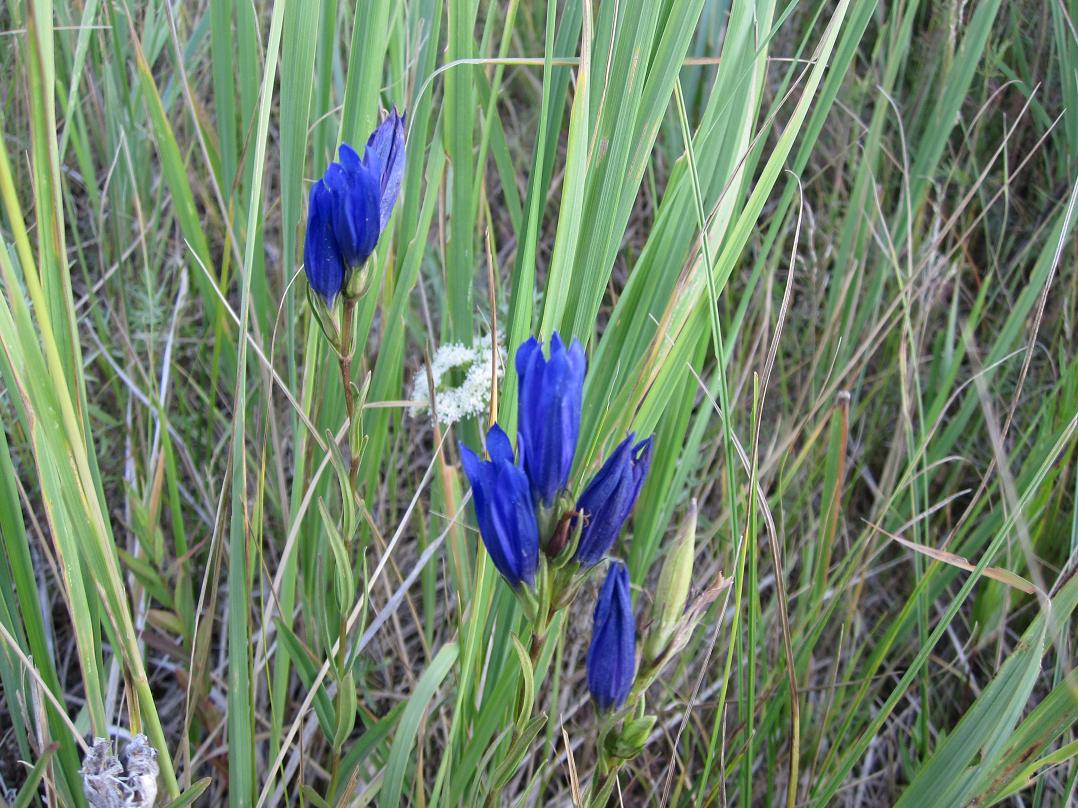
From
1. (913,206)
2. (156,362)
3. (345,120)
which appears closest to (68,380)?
(345,120)

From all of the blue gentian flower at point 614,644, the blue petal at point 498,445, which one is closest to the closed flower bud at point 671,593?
the blue gentian flower at point 614,644

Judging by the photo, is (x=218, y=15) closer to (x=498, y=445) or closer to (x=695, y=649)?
(x=498, y=445)

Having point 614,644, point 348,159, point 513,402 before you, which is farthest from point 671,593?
point 348,159

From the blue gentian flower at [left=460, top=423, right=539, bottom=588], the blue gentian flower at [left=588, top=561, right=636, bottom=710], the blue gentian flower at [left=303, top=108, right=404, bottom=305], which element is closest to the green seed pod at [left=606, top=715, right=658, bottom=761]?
the blue gentian flower at [left=588, top=561, right=636, bottom=710]

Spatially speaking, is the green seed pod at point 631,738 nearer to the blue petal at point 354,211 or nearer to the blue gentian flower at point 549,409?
the blue gentian flower at point 549,409

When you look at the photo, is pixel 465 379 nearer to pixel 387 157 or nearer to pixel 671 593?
pixel 387 157

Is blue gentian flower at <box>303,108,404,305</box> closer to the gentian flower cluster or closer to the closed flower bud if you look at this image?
the gentian flower cluster
